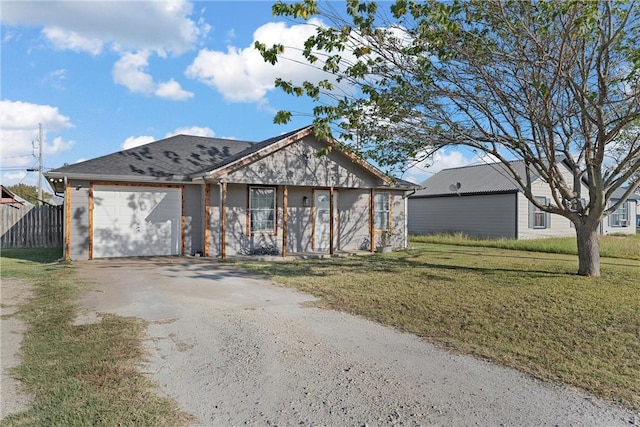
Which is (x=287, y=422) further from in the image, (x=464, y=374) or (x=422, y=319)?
(x=422, y=319)

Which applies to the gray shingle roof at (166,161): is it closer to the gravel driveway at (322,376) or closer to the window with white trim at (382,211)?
the window with white trim at (382,211)

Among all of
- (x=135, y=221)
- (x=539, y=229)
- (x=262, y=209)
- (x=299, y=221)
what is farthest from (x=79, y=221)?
(x=539, y=229)

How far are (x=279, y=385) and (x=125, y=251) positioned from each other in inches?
438

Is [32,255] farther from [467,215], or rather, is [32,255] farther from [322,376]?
[467,215]

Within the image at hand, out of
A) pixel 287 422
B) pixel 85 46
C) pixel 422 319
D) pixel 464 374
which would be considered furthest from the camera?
pixel 85 46

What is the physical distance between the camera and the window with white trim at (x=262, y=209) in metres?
14.8

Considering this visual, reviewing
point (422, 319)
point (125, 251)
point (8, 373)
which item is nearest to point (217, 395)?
point (8, 373)

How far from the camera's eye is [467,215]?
934 inches

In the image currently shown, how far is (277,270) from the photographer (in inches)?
445

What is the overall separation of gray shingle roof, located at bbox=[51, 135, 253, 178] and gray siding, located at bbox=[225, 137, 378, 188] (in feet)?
6.23

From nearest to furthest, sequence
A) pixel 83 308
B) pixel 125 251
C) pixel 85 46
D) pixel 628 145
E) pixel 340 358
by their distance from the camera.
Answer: pixel 340 358
pixel 83 308
pixel 628 145
pixel 85 46
pixel 125 251

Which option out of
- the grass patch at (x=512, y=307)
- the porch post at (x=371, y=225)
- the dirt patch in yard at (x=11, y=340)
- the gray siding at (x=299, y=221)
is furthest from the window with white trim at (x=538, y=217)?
the dirt patch in yard at (x=11, y=340)

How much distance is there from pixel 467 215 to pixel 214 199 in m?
15.1

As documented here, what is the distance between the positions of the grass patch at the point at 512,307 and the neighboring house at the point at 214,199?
258 centimetres
